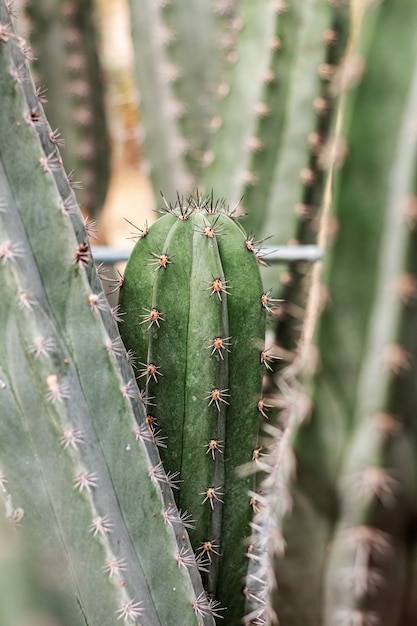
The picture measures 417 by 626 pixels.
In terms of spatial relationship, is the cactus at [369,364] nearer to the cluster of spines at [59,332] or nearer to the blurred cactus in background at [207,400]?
the blurred cactus in background at [207,400]

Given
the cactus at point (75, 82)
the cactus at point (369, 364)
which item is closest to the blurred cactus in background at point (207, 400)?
the cactus at point (369, 364)

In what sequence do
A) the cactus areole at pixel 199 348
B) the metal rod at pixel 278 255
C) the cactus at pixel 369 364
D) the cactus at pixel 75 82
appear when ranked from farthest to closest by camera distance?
the cactus at pixel 75 82 < the metal rod at pixel 278 255 < the cactus areole at pixel 199 348 < the cactus at pixel 369 364

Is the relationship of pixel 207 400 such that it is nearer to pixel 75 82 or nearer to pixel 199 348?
pixel 199 348

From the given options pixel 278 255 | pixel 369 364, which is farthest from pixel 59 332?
pixel 278 255

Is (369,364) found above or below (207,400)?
above

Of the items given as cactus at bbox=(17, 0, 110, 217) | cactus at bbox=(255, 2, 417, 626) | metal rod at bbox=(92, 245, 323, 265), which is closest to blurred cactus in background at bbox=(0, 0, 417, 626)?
cactus at bbox=(255, 2, 417, 626)

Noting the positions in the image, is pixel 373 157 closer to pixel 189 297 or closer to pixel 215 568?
pixel 189 297

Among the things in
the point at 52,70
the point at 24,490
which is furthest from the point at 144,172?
the point at 24,490
